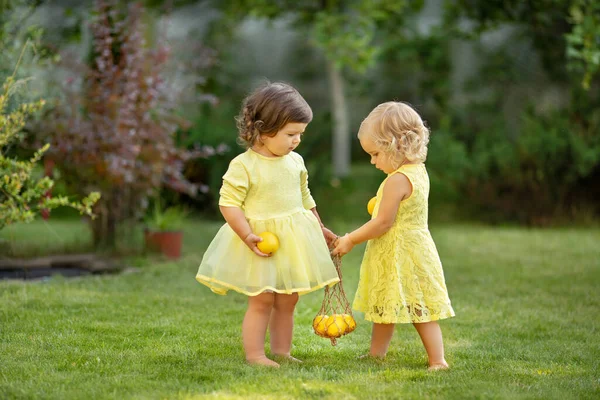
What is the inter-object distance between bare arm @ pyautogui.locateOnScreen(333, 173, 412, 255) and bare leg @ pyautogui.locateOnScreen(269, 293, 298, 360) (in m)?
0.40

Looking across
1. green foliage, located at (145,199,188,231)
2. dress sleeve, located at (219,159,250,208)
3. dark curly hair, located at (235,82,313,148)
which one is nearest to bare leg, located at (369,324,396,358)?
dress sleeve, located at (219,159,250,208)

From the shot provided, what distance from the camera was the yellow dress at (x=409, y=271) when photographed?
3807 millimetres

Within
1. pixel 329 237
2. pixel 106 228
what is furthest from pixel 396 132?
pixel 106 228

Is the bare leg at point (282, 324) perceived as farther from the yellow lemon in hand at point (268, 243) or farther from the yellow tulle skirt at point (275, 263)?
the yellow lemon in hand at point (268, 243)

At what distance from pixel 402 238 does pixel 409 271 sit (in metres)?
0.16

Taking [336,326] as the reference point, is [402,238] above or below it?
above

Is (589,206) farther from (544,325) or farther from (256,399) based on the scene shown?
(256,399)

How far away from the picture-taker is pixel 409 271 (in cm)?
385

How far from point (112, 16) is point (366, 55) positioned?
134 inches

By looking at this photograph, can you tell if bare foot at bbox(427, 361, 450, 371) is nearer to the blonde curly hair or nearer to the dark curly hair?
the blonde curly hair

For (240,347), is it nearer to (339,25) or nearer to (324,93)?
(339,25)

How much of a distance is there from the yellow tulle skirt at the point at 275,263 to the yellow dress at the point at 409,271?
9.4 inches

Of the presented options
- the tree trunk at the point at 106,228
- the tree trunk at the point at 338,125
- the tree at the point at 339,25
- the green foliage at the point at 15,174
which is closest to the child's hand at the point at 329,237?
the green foliage at the point at 15,174

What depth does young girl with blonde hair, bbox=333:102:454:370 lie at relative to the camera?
382 centimetres
